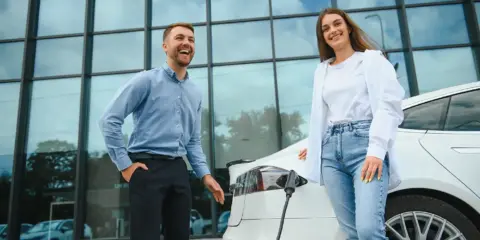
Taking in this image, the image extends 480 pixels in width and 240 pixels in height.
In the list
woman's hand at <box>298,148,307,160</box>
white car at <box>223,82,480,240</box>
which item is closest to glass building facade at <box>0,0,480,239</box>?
white car at <box>223,82,480,240</box>

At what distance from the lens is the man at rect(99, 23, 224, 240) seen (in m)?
1.73

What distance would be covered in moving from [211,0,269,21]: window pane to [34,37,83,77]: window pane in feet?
9.65

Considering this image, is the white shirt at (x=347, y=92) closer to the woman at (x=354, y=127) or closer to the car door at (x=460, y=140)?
the woman at (x=354, y=127)

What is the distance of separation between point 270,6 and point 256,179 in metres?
6.51

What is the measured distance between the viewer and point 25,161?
25.6 ft

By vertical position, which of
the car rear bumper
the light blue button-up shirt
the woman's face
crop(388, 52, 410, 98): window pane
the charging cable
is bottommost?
the car rear bumper

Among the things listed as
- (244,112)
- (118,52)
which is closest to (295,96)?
(244,112)

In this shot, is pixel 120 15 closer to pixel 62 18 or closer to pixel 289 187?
pixel 62 18

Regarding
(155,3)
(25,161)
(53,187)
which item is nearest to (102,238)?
(53,187)

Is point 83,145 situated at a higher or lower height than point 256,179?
higher

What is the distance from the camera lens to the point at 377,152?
5.50 feet

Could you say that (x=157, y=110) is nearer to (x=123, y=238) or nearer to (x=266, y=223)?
(x=266, y=223)

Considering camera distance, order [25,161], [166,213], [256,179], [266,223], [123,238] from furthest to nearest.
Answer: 1. [25,161]
2. [123,238]
3. [256,179]
4. [266,223]
5. [166,213]

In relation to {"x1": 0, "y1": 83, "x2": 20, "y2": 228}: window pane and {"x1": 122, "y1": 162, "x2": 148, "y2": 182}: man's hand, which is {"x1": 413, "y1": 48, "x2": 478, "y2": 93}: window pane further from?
{"x1": 0, "y1": 83, "x2": 20, "y2": 228}: window pane
